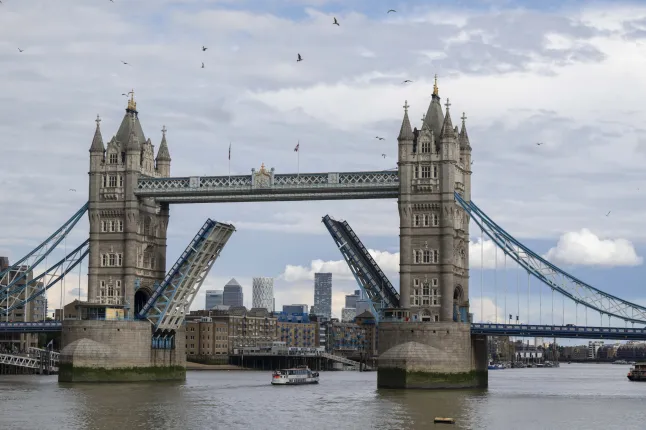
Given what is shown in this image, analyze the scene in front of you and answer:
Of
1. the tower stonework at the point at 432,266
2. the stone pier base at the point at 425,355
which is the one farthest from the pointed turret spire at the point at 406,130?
the stone pier base at the point at 425,355

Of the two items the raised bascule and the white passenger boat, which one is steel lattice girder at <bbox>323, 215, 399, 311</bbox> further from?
the white passenger boat

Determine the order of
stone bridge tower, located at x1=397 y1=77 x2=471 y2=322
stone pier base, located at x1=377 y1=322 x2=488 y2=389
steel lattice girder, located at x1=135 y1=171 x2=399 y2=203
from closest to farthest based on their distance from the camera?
stone pier base, located at x1=377 y1=322 x2=488 y2=389
stone bridge tower, located at x1=397 y1=77 x2=471 y2=322
steel lattice girder, located at x1=135 y1=171 x2=399 y2=203

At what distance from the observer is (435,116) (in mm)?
94250

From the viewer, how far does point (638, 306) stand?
288ft

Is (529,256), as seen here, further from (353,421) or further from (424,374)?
(353,421)

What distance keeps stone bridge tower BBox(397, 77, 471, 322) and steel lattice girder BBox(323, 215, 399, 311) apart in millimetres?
1830

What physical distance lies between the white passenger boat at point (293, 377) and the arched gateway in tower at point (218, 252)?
8557mm

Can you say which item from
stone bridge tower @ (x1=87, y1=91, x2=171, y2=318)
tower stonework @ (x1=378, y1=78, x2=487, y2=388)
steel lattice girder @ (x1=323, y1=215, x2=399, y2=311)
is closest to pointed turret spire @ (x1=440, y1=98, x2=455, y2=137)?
tower stonework @ (x1=378, y1=78, x2=487, y2=388)

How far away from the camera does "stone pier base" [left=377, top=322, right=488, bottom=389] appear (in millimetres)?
87000

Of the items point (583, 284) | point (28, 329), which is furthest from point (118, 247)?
point (583, 284)

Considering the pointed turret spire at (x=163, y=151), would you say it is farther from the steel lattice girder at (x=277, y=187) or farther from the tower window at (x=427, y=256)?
the tower window at (x=427, y=256)

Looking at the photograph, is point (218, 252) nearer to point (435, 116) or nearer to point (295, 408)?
point (435, 116)

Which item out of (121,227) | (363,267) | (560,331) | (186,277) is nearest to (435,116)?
(363,267)

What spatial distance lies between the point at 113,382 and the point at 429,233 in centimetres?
2795
